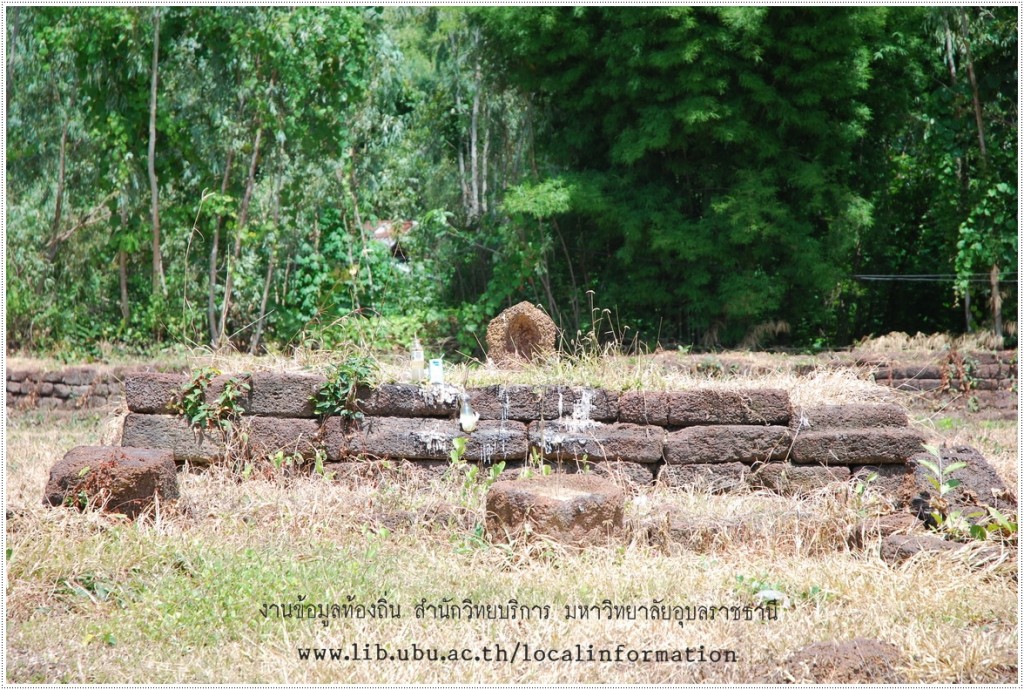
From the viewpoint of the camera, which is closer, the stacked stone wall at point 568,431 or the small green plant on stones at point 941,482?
the small green plant on stones at point 941,482

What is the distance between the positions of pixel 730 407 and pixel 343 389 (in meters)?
2.38

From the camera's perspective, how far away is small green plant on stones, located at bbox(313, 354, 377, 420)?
19.8ft

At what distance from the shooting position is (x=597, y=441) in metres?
5.88

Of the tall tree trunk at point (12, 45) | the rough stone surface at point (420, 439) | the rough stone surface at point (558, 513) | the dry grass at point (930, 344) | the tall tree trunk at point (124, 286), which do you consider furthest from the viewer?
the tall tree trunk at point (12, 45)

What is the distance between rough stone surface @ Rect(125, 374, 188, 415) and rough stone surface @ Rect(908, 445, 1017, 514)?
14.5ft

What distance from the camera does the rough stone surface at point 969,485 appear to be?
4.94m

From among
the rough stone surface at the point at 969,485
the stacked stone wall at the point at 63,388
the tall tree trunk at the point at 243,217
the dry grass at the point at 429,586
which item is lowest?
the stacked stone wall at the point at 63,388

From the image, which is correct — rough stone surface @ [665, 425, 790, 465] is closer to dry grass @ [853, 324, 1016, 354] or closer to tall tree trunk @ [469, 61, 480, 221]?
dry grass @ [853, 324, 1016, 354]

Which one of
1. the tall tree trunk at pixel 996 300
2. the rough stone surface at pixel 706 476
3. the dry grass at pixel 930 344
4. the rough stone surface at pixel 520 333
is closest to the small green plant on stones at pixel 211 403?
the rough stone surface at pixel 520 333

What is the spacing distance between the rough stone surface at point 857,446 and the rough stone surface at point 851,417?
74mm

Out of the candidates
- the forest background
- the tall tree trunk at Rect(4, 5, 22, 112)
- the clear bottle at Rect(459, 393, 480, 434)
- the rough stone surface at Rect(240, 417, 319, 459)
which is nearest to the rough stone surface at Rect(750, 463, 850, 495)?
the clear bottle at Rect(459, 393, 480, 434)

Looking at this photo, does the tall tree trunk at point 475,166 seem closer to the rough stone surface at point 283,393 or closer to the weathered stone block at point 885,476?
the rough stone surface at point 283,393

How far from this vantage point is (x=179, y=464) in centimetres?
613

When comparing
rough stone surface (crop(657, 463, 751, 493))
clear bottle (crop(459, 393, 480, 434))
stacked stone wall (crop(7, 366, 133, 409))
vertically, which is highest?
clear bottle (crop(459, 393, 480, 434))
